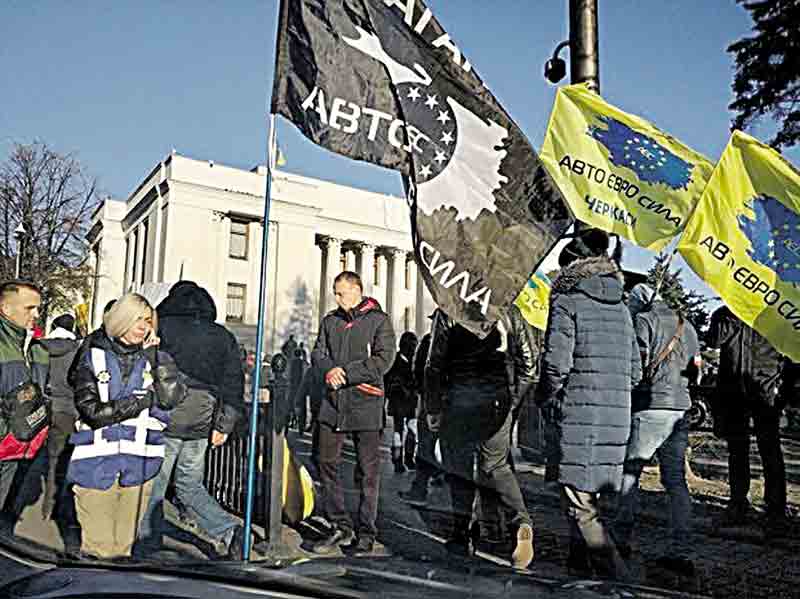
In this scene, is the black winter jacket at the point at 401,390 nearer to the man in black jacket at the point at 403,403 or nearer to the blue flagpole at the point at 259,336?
the man in black jacket at the point at 403,403

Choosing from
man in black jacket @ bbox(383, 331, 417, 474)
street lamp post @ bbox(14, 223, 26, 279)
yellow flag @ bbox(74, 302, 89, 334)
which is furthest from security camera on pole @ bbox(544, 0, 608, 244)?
street lamp post @ bbox(14, 223, 26, 279)

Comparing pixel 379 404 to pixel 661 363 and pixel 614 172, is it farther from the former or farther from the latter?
pixel 614 172

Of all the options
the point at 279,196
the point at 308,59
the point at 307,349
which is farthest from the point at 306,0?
the point at 307,349

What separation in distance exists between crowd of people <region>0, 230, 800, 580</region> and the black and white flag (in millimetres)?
458

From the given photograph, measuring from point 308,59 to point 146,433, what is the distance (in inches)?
74.7

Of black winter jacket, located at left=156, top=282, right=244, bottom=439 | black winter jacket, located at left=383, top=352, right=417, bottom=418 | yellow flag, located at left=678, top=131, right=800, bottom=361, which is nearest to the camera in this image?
yellow flag, located at left=678, top=131, right=800, bottom=361

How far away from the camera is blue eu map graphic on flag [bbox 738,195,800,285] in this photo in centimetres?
399

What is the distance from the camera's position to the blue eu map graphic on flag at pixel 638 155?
4.32 m

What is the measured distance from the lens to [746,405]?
548 cm

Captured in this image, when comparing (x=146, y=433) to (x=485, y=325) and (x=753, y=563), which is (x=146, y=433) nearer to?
(x=485, y=325)

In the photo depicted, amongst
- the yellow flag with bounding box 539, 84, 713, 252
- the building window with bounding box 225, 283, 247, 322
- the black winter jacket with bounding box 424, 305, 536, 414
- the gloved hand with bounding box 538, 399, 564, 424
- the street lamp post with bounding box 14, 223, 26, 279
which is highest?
the street lamp post with bounding box 14, 223, 26, 279

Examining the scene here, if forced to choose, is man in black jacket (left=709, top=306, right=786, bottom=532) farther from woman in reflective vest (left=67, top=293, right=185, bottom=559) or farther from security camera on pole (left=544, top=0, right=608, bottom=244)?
woman in reflective vest (left=67, top=293, right=185, bottom=559)

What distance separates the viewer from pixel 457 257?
3.54m

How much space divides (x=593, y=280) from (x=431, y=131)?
1052 millimetres
